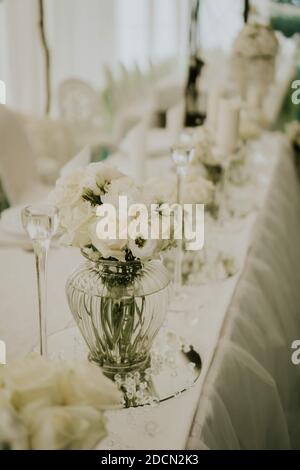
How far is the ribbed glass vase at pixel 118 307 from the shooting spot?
2.81 feet

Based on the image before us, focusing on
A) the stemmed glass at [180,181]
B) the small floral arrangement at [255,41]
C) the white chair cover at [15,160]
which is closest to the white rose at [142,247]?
the stemmed glass at [180,181]

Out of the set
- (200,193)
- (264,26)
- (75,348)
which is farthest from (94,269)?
(264,26)

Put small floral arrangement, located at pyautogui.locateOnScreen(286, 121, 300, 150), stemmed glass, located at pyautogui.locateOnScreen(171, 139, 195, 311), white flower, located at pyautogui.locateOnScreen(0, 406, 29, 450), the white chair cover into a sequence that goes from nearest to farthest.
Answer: white flower, located at pyautogui.locateOnScreen(0, 406, 29, 450) < stemmed glass, located at pyautogui.locateOnScreen(171, 139, 195, 311) < the white chair cover < small floral arrangement, located at pyautogui.locateOnScreen(286, 121, 300, 150)

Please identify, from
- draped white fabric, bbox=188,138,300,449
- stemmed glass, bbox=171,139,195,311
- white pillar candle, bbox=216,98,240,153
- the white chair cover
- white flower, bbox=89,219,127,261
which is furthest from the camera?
the white chair cover

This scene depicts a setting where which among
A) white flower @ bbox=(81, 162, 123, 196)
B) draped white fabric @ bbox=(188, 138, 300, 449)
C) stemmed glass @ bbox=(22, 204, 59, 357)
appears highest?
white flower @ bbox=(81, 162, 123, 196)

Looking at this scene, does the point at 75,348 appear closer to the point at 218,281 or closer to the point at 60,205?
the point at 60,205

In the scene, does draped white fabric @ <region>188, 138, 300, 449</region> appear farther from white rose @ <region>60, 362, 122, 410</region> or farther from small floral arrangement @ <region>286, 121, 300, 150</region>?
small floral arrangement @ <region>286, 121, 300, 150</region>

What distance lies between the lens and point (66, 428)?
55cm

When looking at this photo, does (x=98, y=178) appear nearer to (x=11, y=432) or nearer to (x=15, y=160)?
(x=11, y=432)

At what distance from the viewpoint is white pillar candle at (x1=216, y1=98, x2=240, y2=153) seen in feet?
6.09

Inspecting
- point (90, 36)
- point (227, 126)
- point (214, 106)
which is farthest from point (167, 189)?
point (90, 36)

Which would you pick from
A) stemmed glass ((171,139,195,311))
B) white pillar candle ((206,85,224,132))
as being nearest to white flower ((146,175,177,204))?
stemmed glass ((171,139,195,311))

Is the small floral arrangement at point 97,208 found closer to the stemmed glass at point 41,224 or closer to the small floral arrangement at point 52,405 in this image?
the stemmed glass at point 41,224

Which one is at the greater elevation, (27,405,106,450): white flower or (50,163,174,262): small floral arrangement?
(50,163,174,262): small floral arrangement
